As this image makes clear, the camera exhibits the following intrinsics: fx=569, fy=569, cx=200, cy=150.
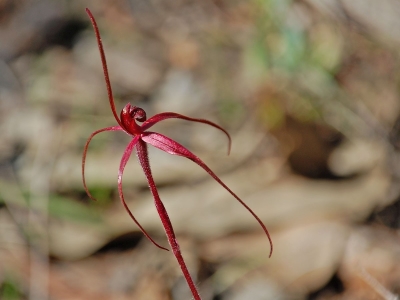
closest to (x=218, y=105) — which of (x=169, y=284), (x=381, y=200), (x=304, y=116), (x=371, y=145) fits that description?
(x=304, y=116)

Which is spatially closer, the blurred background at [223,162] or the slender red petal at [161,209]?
the slender red petal at [161,209]

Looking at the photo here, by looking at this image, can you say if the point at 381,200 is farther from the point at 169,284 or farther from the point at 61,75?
the point at 61,75

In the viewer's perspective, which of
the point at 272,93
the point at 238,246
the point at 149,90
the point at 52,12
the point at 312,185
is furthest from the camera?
the point at 52,12

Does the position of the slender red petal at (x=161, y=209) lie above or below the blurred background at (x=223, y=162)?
below

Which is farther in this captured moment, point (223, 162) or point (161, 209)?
point (223, 162)

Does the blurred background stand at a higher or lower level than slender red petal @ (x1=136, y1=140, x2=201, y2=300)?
higher

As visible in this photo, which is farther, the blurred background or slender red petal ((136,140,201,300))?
the blurred background

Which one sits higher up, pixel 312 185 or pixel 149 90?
pixel 149 90

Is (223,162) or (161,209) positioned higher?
(223,162)
